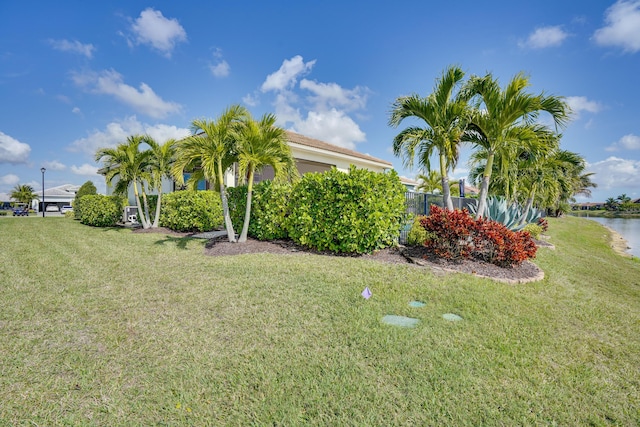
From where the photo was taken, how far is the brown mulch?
6047mm

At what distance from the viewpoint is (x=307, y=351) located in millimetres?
3072

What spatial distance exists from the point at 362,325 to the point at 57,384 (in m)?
3.06

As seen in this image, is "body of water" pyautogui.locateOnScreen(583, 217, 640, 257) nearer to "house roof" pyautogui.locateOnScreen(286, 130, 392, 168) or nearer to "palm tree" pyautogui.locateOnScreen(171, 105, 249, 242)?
"house roof" pyautogui.locateOnScreen(286, 130, 392, 168)

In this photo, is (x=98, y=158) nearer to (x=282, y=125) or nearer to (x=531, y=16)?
(x=282, y=125)

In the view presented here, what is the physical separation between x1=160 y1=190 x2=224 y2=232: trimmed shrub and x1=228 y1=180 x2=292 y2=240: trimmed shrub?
312cm

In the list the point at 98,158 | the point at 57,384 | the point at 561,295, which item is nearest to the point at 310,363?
the point at 57,384

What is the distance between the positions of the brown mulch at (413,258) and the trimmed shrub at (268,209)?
0.32 metres

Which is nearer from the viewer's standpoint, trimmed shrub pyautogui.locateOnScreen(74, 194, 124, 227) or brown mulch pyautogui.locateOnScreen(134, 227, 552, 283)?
brown mulch pyautogui.locateOnScreen(134, 227, 552, 283)

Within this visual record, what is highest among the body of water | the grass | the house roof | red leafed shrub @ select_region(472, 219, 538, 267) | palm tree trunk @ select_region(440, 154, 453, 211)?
the house roof

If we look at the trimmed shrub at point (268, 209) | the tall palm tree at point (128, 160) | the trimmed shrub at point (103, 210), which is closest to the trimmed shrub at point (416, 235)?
the trimmed shrub at point (268, 209)

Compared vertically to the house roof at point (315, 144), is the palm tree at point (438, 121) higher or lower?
lower

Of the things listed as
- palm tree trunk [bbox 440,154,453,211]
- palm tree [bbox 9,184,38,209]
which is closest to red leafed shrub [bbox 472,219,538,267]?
palm tree trunk [bbox 440,154,453,211]

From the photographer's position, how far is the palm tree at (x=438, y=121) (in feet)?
25.6

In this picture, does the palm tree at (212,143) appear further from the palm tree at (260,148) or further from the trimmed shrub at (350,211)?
the trimmed shrub at (350,211)
